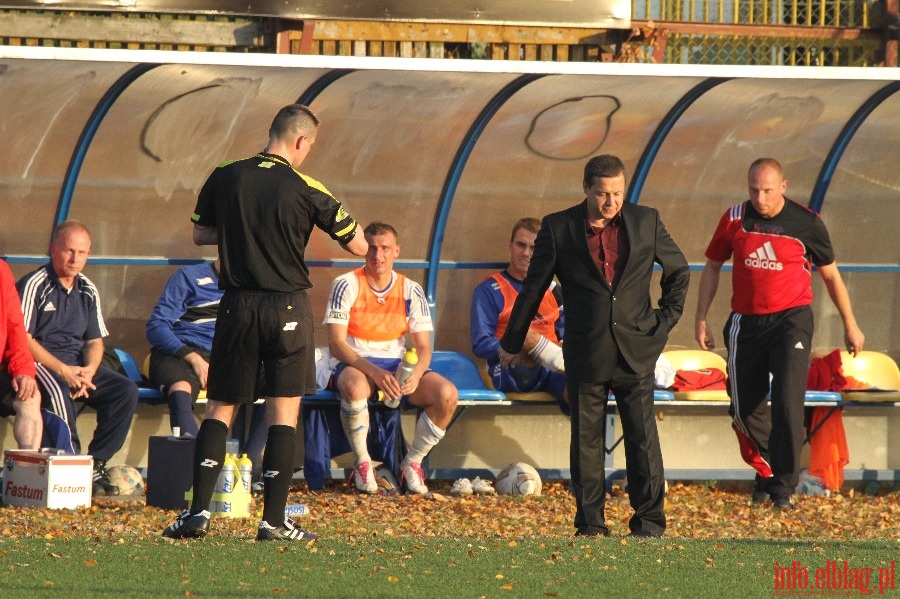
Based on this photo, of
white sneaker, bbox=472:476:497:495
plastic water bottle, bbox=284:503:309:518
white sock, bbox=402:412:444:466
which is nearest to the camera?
plastic water bottle, bbox=284:503:309:518

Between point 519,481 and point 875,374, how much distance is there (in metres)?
2.58

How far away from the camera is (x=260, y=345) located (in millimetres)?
5688

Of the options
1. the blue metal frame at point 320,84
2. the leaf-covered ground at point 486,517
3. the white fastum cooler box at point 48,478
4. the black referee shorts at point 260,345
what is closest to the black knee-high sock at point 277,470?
the black referee shorts at point 260,345

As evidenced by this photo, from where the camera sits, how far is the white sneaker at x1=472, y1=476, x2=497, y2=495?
8.63 meters

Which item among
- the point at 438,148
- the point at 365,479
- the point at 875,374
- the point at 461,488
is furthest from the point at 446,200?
the point at 875,374

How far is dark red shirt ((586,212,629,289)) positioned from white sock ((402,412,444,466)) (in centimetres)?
257

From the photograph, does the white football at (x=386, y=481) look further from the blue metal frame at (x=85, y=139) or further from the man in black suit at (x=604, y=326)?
the blue metal frame at (x=85, y=139)

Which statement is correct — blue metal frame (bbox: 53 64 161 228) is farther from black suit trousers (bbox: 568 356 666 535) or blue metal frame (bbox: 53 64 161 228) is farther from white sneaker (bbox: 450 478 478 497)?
black suit trousers (bbox: 568 356 666 535)

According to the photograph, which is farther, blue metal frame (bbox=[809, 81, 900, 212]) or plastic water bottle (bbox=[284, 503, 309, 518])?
blue metal frame (bbox=[809, 81, 900, 212])

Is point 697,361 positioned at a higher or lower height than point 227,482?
higher

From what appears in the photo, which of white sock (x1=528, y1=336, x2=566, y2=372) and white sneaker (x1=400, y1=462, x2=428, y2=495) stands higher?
white sock (x1=528, y1=336, x2=566, y2=372)

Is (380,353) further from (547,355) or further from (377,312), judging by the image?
(547,355)

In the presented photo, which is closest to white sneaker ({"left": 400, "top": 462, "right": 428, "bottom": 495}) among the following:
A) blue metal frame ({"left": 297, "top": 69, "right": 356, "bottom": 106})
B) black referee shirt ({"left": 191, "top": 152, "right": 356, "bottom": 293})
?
blue metal frame ({"left": 297, "top": 69, "right": 356, "bottom": 106})

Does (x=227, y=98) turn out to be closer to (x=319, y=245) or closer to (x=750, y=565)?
(x=319, y=245)
